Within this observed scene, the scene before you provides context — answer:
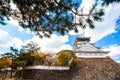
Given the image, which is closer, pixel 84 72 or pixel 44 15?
pixel 44 15

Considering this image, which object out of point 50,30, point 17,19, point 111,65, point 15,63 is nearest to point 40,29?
point 50,30

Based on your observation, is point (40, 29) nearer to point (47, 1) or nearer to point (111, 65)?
point (47, 1)

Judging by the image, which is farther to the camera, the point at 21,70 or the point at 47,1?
the point at 21,70

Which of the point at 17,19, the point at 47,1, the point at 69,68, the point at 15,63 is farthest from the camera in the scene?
the point at 69,68

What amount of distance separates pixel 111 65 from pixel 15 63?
846 centimetres

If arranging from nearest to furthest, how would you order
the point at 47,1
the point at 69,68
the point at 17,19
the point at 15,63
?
the point at 47,1 < the point at 17,19 < the point at 15,63 < the point at 69,68

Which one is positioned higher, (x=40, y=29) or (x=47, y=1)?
(x=47, y=1)

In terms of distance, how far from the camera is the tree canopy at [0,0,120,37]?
3.87 meters

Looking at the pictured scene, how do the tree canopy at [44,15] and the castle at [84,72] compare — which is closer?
the tree canopy at [44,15]

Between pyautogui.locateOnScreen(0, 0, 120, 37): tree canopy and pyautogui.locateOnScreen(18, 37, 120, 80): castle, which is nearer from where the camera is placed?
pyautogui.locateOnScreen(0, 0, 120, 37): tree canopy

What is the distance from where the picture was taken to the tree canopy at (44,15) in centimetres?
387

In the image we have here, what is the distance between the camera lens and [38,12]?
4254 mm

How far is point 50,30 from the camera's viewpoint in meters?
4.57

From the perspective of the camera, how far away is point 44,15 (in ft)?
14.1
